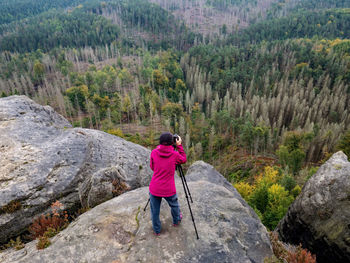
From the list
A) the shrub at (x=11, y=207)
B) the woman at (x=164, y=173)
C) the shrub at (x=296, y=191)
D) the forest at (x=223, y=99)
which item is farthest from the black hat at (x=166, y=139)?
the shrub at (x=296, y=191)

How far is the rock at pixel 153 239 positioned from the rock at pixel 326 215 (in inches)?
295

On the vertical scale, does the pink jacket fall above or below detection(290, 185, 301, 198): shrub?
above

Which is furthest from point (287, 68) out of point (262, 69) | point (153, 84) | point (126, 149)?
point (126, 149)

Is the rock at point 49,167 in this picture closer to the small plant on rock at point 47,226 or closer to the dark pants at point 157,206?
the small plant on rock at point 47,226

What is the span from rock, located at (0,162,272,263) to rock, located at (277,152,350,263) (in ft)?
24.6

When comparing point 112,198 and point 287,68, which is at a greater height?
point 112,198

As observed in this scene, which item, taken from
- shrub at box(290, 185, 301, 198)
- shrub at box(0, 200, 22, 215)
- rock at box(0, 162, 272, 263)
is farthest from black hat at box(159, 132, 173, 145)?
shrub at box(290, 185, 301, 198)

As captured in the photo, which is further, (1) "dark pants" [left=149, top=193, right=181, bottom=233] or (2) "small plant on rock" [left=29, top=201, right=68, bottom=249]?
Result: (2) "small plant on rock" [left=29, top=201, right=68, bottom=249]

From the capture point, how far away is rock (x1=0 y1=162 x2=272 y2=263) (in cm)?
824

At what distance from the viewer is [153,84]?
125m

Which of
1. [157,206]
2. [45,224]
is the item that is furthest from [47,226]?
[157,206]

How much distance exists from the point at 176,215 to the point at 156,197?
1.30 meters

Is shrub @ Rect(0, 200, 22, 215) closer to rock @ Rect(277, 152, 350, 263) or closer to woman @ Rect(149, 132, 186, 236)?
woman @ Rect(149, 132, 186, 236)

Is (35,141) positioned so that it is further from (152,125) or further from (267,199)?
(152,125)
